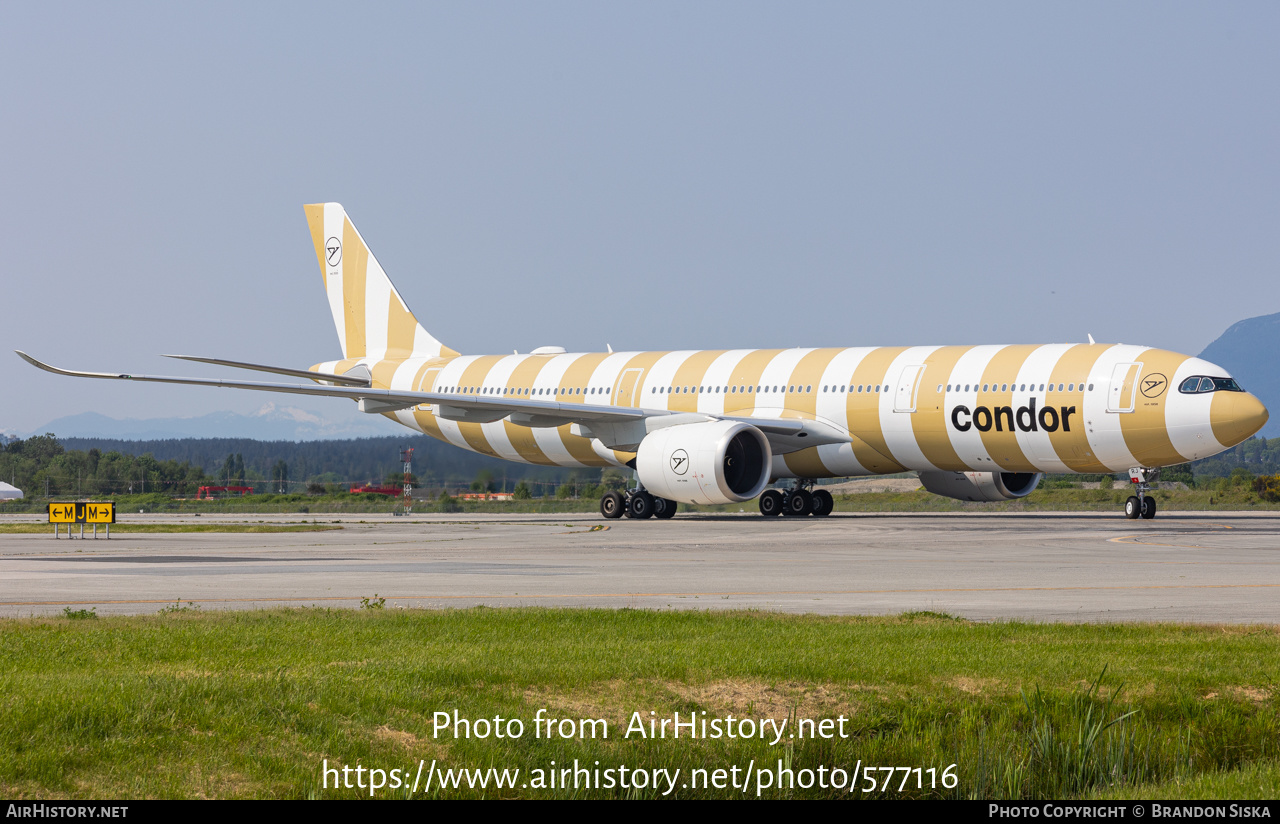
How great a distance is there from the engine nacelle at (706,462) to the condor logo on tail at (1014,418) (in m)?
4.99

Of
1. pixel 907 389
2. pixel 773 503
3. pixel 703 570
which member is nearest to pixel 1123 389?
pixel 907 389

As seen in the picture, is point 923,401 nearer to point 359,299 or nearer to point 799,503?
point 799,503

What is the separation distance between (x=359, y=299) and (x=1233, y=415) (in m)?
30.4

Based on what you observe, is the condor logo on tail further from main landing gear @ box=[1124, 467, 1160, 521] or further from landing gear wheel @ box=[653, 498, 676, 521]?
landing gear wheel @ box=[653, 498, 676, 521]

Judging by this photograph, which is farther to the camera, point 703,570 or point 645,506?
point 645,506

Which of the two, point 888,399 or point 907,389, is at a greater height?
point 907,389

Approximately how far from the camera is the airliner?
30.9 meters

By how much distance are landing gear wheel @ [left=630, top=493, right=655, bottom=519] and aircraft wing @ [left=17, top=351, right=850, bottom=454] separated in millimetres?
1452

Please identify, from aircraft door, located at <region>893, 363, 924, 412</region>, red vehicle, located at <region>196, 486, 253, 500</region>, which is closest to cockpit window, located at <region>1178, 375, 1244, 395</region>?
aircraft door, located at <region>893, 363, 924, 412</region>

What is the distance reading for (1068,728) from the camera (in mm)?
8805

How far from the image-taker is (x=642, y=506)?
122 feet

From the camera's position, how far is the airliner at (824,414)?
102 feet

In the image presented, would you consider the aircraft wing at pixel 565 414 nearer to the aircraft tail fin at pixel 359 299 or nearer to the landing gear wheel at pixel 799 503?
the landing gear wheel at pixel 799 503

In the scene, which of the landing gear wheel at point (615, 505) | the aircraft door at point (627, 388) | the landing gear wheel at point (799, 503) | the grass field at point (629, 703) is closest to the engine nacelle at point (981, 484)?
the landing gear wheel at point (799, 503)
